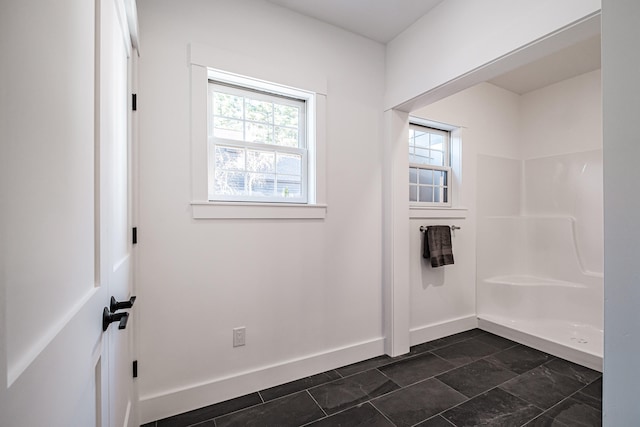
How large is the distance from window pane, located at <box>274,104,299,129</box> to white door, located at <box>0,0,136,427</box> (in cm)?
124

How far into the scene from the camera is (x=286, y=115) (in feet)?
7.13

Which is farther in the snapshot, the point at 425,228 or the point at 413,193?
the point at 413,193

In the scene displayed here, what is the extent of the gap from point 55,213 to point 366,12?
7.52 feet

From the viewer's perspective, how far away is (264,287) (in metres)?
1.99

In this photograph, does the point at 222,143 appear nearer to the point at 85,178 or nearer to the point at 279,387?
the point at 85,178

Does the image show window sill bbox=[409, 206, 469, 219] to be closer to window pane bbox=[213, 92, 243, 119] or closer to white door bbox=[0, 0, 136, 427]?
window pane bbox=[213, 92, 243, 119]

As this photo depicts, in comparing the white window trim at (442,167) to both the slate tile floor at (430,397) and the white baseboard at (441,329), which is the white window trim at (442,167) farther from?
the slate tile floor at (430,397)

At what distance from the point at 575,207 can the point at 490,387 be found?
2.33 m

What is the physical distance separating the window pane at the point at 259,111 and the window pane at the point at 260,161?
9.3 inches

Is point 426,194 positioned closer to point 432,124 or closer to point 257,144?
point 432,124

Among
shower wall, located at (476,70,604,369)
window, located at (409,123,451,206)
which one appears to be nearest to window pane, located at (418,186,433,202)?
window, located at (409,123,451,206)

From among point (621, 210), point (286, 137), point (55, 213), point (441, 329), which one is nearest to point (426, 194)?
point (441, 329)

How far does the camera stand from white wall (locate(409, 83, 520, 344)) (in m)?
2.76

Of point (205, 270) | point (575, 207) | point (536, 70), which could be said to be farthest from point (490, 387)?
point (536, 70)
